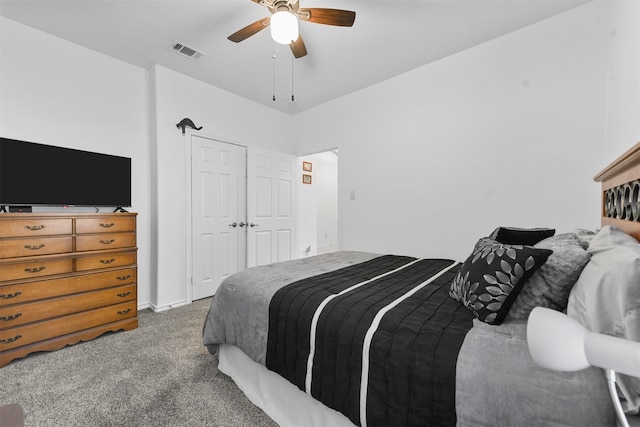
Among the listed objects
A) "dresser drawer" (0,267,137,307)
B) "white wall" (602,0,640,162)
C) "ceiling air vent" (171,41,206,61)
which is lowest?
"dresser drawer" (0,267,137,307)

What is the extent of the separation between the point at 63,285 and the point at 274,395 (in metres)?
1.98

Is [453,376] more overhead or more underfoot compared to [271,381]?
more overhead

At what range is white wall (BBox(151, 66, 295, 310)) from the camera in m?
3.06

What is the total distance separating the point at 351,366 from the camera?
3.60 feet

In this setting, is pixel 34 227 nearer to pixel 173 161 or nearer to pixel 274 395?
pixel 173 161

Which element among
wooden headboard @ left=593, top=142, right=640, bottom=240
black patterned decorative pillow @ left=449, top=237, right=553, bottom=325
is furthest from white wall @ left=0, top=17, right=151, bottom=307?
wooden headboard @ left=593, top=142, right=640, bottom=240

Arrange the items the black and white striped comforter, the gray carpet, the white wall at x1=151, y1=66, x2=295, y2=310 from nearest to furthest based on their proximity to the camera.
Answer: the black and white striped comforter, the gray carpet, the white wall at x1=151, y1=66, x2=295, y2=310

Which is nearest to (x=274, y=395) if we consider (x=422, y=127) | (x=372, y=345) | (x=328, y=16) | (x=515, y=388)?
(x=372, y=345)

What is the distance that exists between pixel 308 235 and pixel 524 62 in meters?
3.60

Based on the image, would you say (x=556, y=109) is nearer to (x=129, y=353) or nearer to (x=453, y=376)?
(x=453, y=376)

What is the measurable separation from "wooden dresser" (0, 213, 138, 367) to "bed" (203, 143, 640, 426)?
146 cm

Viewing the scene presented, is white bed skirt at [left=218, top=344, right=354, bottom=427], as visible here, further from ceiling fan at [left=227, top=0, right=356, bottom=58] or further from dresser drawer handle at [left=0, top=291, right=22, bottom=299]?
ceiling fan at [left=227, top=0, right=356, bottom=58]

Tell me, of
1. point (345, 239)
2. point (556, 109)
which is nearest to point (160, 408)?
point (345, 239)

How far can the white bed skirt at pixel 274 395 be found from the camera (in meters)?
1.28
